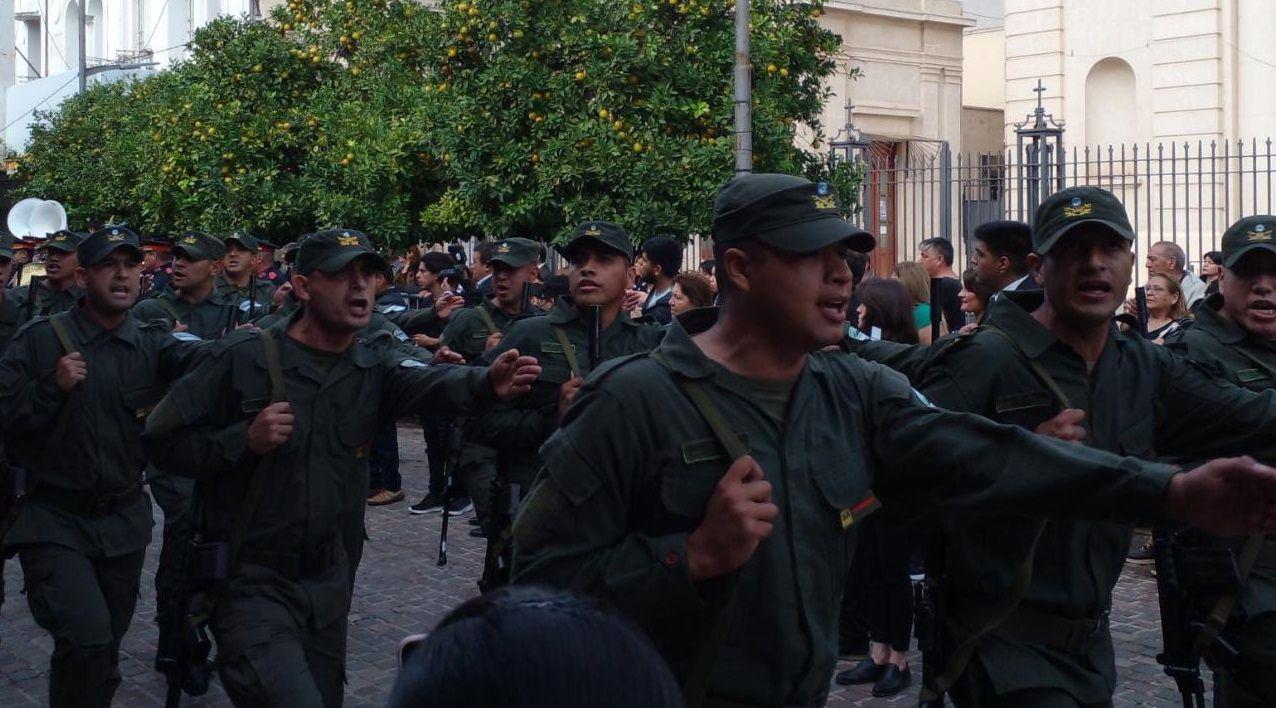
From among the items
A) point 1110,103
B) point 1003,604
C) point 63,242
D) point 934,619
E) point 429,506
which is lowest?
point 429,506

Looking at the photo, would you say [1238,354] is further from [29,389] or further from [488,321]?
[488,321]

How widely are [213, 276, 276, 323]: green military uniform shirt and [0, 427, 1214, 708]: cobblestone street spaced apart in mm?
1869

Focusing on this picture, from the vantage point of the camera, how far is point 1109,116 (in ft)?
84.2

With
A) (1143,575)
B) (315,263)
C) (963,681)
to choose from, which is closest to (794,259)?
(963,681)

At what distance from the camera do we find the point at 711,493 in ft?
10.2

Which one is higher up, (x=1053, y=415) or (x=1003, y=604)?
(x=1053, y=415)

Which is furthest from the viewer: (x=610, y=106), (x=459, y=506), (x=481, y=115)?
(x=481, y=115)

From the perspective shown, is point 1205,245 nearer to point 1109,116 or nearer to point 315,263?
point 1109,116

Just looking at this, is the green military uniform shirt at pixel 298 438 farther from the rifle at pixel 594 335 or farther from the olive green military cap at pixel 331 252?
the rifle at pixel 594 335

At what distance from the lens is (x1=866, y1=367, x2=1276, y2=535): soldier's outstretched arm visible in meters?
2.98

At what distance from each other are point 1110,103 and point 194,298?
19.1 metres

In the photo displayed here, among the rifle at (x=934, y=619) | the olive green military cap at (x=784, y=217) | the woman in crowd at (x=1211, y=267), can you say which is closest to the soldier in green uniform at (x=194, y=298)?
the rifle at (x=934, y=619)

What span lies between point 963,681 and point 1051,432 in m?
0.84

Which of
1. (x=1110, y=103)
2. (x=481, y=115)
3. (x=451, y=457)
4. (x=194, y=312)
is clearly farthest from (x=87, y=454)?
(x=1110, y=103)
